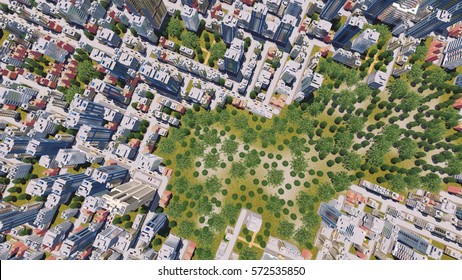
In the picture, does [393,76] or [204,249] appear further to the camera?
[393,76]

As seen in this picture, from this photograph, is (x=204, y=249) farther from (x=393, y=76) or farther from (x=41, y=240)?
(x=393, y=76)

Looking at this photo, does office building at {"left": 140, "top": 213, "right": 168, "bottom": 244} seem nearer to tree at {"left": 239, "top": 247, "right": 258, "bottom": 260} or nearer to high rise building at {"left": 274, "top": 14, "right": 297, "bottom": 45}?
tree at {"left": 239, "top": 247, "right": 258, "bottom": 260}

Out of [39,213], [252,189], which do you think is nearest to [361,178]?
[252,189]

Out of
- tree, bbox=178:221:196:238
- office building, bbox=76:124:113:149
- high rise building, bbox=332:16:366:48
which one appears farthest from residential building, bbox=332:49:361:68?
office building, bbox=76:124:113:149

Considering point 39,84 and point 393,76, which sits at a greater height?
point 393,76

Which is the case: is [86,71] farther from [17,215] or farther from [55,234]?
[55,234]
